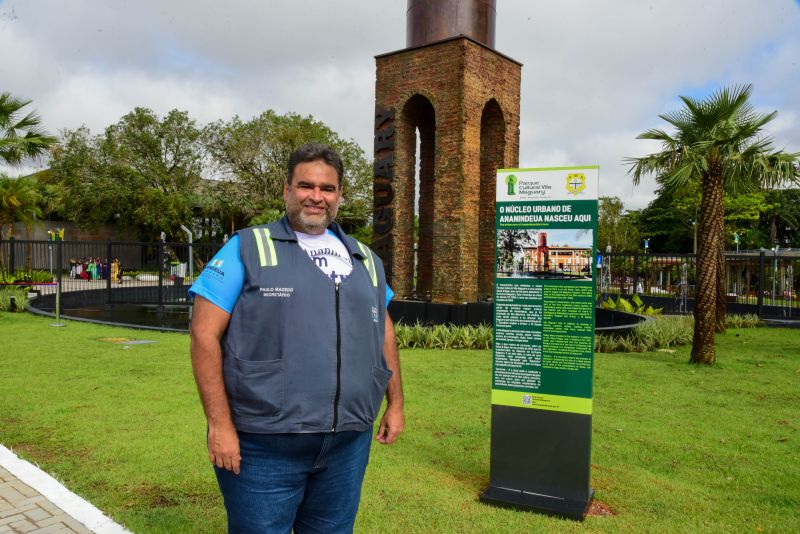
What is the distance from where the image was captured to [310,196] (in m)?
2.43

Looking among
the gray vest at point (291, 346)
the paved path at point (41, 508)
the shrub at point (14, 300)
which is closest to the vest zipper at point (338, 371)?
the gray vest at point (291, 346)

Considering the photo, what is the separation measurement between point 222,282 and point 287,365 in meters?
0.36

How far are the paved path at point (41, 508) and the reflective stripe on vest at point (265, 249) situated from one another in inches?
91.2

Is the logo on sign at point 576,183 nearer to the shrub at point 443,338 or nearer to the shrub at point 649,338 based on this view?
the shrub at point 649,338

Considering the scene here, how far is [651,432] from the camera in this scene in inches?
240

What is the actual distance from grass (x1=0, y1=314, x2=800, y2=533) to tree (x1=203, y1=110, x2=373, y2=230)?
94.8 ft

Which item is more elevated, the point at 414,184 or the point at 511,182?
the point at 414,184

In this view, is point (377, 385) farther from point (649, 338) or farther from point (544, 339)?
point (649, 338)

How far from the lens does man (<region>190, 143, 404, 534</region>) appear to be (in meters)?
2.20

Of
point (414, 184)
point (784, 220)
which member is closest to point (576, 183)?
point (414, 184)

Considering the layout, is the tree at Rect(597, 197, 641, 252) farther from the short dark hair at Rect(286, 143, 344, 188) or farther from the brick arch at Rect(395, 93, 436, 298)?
the short dark hair at Rect(286, 143, 344, 188)

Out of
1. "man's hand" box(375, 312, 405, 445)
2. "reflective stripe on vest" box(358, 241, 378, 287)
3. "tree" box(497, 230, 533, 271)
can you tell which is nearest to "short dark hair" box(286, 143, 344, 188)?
"reflective stripe on vest" box(358, 241, 378, 287)

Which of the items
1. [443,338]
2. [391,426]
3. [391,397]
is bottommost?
[443,338]

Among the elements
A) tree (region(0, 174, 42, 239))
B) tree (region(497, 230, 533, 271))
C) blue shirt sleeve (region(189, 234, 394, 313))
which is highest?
tree (region(0, 174, 42, 239))
